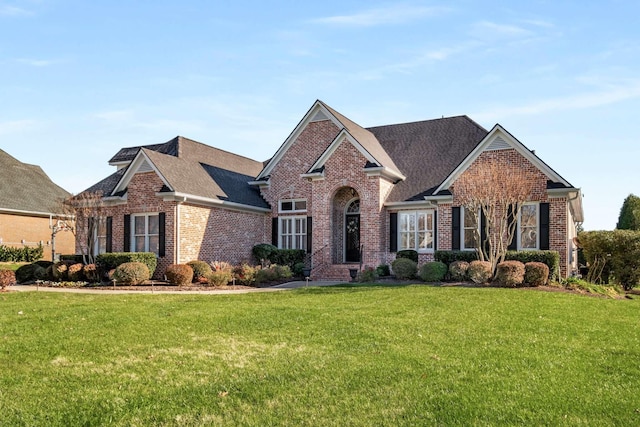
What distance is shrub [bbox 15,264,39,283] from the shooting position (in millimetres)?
21172

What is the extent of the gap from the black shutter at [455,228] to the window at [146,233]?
1143 centimetres

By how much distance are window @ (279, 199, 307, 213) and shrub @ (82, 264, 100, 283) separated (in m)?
8.53

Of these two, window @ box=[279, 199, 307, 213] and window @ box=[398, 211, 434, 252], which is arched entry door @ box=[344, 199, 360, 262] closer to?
window @ box=[279, 199, 307, 213]

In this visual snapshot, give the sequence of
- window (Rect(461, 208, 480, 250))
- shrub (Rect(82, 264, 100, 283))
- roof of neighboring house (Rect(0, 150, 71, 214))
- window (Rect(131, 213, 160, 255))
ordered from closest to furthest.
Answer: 1. window (Rect(461, 208, 480, 250))
2. shrub (Rect(82, 264, 100, 283))
3. window (Rect(131, 213, 160, 255))
4. roof of neighboring house (Rect(0, 150, 71, 214))

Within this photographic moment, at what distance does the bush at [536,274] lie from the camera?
16.3 meters

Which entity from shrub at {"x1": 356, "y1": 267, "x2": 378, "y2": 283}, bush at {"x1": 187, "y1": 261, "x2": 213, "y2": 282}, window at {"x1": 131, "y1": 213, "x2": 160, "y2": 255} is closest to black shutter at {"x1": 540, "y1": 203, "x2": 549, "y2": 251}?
shrub at {"x1": 356, "y1": 267, "x2": 378, "y2": 283}

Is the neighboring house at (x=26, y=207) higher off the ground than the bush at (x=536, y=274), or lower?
higher

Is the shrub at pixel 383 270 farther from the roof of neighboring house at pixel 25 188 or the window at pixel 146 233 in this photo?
the roof of neighboring house at pixel 25 188

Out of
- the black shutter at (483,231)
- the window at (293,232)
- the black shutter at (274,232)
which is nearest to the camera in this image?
the black shutter at (483,231)

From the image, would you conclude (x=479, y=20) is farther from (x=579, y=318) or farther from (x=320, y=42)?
(x=579, y=318)

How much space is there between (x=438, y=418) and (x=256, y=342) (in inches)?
156

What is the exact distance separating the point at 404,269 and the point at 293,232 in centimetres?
736

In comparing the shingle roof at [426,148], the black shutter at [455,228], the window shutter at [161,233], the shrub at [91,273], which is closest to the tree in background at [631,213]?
the shingle roof at [426,148]

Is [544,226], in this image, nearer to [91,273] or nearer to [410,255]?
[410,255]
